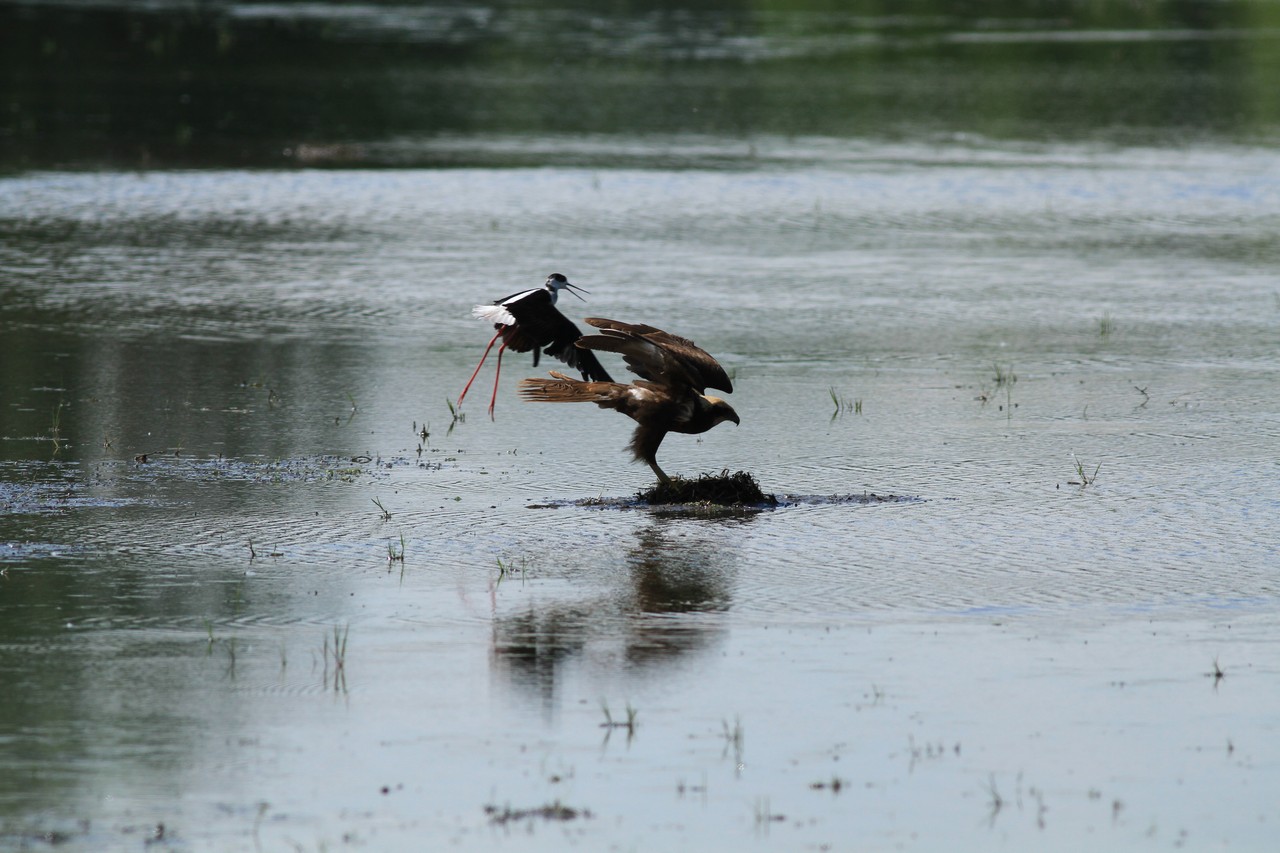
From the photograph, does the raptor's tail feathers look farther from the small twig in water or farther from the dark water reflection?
the dark water reflection

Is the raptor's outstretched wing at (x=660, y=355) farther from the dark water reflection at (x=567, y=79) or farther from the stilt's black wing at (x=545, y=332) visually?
the dark water reflection at (x=567, y=79)

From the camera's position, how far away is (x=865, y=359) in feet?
43.9

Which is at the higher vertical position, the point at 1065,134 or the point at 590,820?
the point at 1065,134

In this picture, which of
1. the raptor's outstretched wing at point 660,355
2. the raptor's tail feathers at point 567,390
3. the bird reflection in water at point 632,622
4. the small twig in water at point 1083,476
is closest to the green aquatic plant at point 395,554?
the bird reflection in water at point 632,622

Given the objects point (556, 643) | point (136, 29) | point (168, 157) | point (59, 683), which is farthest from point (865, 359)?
point (136, 29)

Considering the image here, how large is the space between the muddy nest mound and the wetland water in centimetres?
18

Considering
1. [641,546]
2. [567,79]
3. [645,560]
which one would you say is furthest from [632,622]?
[567,79]

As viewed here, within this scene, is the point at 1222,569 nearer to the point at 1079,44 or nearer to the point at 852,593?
the point at 852,593

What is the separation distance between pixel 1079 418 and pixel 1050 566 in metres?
3.43

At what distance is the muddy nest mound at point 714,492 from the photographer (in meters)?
9.58

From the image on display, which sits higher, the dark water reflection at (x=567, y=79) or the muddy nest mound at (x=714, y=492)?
the dark water reflection at (x=567, y=79)

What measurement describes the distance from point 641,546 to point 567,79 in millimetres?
24994

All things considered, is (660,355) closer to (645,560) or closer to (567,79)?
(645,560)

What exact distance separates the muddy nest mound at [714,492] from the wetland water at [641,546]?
0.58ft
